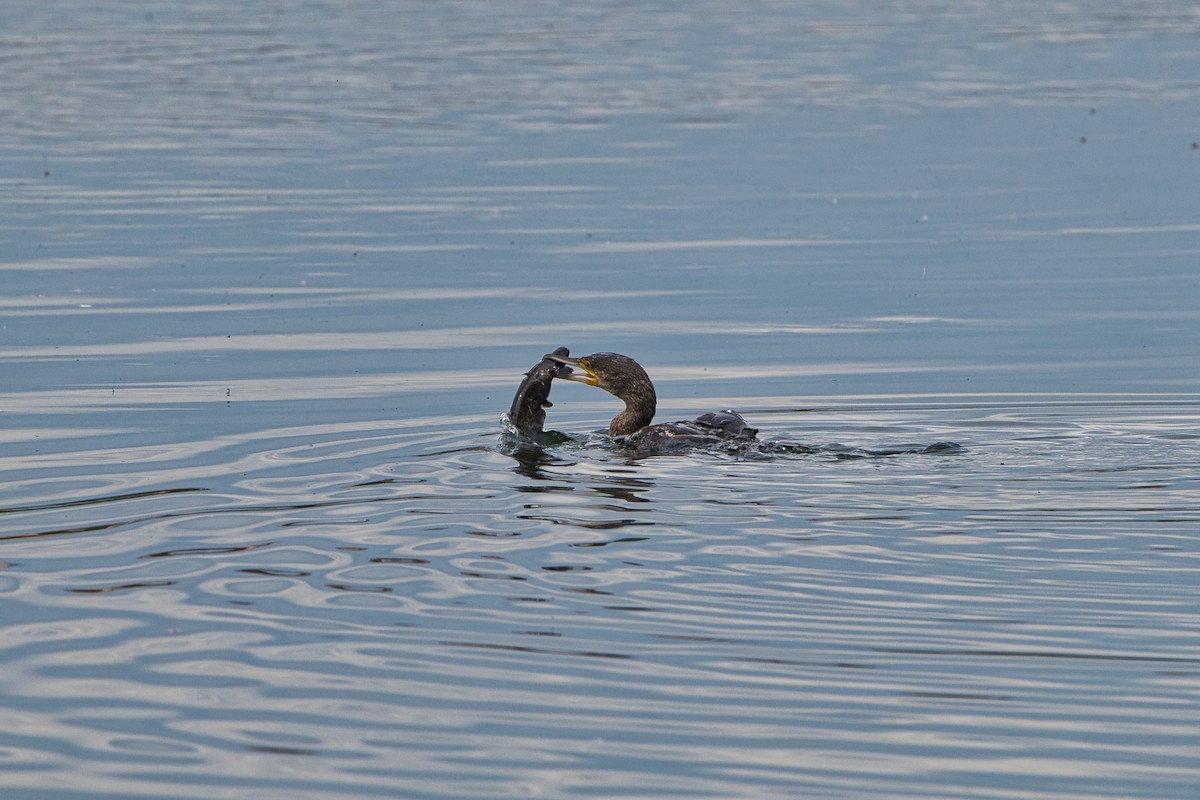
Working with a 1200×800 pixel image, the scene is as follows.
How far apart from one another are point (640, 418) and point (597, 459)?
65cm

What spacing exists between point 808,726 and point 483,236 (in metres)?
13.5

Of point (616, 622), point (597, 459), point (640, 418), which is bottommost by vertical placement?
point (616, 622)

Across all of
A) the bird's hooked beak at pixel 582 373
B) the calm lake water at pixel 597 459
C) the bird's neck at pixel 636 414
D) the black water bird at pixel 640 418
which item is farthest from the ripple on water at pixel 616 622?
the bird's hooked beak at pixel 582 373

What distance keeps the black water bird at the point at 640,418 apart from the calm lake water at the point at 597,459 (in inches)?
12.0

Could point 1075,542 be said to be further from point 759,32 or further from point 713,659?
point 759,32


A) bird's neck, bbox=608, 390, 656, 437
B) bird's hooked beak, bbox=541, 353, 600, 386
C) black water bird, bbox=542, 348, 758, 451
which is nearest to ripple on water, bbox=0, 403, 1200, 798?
black water bird, bbox=542, 348, 758, 451

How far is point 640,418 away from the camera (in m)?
11.8

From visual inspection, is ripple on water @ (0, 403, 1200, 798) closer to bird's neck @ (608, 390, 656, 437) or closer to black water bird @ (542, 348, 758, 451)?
black water bird @ (542, 348, 758, 451)

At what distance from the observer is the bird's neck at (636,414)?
38.5 feet

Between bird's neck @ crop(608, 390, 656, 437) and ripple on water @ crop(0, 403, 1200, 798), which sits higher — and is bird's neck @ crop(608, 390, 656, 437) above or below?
above

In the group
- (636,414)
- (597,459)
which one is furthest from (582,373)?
(597,459)

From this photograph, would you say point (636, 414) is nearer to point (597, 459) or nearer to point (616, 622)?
point (597, 459)

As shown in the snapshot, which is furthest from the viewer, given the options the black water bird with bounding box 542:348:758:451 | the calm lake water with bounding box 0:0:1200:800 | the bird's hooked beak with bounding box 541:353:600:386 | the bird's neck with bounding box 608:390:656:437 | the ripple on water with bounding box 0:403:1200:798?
the bird's hooked beak with bounding box 541:353:600:386

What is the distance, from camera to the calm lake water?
646 centimetres
